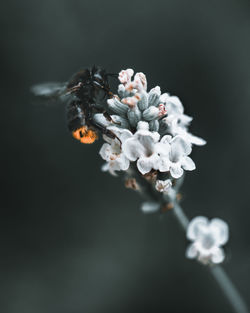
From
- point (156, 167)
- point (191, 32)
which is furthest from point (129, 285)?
point (191, 32)

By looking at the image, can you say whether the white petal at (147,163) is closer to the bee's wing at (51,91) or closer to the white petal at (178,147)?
the white petal at (178,147)

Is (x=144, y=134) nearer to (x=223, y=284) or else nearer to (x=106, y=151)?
(x=106, y=151)

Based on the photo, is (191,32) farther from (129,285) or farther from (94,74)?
(129,285)

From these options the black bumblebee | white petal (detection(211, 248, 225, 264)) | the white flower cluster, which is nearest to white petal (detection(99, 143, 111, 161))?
the white flower cluster

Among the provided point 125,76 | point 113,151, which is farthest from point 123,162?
point 125,76

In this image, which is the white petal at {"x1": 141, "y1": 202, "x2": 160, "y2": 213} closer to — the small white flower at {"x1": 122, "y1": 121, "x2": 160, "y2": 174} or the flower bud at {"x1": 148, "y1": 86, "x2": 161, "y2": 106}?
the small white flower at {"x1": 122, "y1": 121, "x2": 160, "y2": 174}

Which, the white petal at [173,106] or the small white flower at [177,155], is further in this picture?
the white petal at [173,106]

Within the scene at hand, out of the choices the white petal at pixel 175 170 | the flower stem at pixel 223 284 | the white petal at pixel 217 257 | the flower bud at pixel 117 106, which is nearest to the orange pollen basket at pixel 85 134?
the flower bud at pixel 117 106
